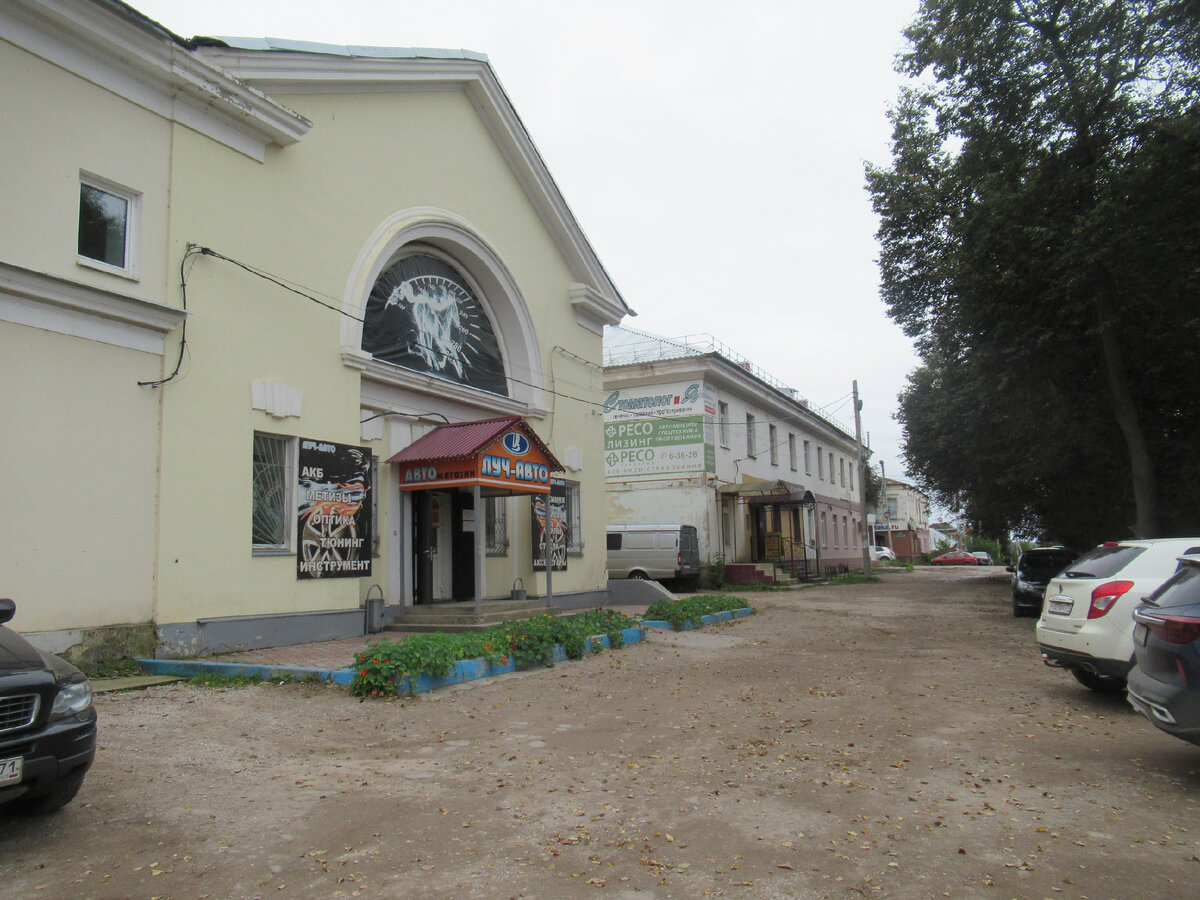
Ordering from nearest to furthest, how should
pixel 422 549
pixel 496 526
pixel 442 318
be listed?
pixel 422 549 < pixel 442 318 < pixel 496 526

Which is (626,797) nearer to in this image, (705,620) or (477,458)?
(477,458)

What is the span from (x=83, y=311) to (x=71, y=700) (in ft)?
19.2

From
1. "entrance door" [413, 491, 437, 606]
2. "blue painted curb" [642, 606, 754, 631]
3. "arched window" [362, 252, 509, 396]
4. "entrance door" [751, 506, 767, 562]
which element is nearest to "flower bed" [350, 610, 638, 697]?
"blue painted curb" [642, 606, 754, 631]

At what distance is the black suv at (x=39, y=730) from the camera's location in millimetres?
4113

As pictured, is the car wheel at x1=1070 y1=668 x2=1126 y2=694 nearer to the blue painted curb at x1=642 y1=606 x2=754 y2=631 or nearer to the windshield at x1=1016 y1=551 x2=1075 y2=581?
the blue painted curb at x1=642 y1=606 x2=754 y2=631

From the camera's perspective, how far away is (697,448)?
28.5 m

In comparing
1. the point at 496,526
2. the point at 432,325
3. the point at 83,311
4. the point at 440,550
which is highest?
the point at 432,325

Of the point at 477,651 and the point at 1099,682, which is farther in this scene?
the point at 477,651

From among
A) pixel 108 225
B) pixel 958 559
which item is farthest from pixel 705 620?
pixel 958 559

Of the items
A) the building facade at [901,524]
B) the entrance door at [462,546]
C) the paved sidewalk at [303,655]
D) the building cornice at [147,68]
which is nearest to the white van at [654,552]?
the entrance door at [462,546]

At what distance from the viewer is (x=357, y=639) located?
12.0m

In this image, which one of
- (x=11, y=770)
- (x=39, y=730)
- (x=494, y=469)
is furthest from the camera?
(x=494, y=469)

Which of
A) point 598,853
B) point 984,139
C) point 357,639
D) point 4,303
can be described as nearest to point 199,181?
point 4,303

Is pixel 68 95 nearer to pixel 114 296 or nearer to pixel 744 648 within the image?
pixel 114 296
